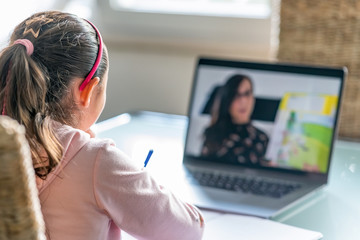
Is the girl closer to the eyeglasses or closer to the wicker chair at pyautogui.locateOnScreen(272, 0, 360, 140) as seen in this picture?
the eyeglasses

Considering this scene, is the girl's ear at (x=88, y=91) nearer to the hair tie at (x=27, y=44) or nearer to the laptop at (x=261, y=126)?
the hair tie at (x=27, y=44)

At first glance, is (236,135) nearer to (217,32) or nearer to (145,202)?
(145,202)

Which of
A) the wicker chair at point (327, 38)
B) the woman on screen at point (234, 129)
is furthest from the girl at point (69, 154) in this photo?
the wicker chair at point (327, 38)

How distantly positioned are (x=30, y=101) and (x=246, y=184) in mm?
528

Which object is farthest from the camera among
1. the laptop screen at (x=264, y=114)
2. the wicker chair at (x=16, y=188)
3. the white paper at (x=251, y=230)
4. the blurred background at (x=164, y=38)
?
the blurred background at (x=164, y=38)

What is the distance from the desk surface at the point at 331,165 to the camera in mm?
1089

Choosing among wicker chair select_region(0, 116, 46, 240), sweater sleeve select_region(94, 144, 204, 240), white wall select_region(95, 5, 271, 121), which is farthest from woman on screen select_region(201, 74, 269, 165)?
wicker chair select_region(0, 116, 46, 240)

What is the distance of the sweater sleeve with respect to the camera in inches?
34.0

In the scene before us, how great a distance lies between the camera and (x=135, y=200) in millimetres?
877

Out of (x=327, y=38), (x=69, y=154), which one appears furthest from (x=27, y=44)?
(x=327, y=38)

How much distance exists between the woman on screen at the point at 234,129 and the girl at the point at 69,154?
1.57ft

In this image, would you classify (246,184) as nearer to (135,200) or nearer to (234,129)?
(234,129)

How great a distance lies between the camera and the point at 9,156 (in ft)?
1.70

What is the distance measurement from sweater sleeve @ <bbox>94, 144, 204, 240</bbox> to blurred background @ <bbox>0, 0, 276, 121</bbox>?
1.14 m
